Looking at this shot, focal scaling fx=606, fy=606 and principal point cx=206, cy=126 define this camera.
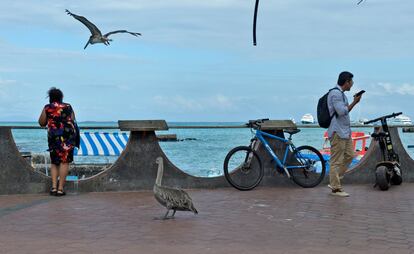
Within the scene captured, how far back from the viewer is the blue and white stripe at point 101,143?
39.8ft

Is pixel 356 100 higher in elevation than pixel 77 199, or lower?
higher

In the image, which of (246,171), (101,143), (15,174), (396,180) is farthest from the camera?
(101,143)

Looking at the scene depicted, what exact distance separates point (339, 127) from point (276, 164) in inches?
64.6

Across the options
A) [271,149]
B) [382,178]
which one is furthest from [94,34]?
[382,178]

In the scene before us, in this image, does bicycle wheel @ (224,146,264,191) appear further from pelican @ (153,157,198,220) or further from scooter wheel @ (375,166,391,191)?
pelican @ (153,157,198,220)

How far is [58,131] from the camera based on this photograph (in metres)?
9.74

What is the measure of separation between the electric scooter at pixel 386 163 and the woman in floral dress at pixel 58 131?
5167mm

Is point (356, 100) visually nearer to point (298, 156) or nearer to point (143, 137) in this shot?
point (298, 156)

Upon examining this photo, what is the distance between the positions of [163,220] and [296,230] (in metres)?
1.70

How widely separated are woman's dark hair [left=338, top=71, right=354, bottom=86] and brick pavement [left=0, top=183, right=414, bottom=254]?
183 centimetres

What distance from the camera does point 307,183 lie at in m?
10.7

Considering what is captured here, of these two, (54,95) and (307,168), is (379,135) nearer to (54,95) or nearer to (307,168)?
(307,168)

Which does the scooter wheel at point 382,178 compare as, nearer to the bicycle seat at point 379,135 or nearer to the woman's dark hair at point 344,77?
the bicycle seat at point 379,135

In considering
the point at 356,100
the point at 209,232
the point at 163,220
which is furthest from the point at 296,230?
the point at 356,100
